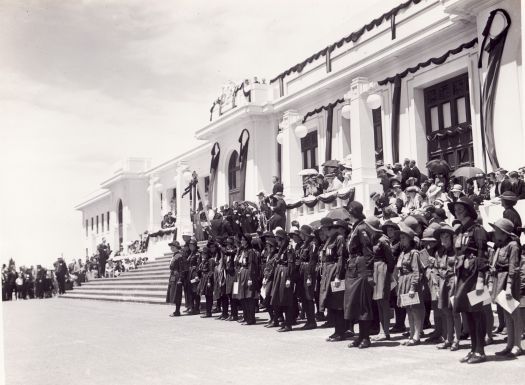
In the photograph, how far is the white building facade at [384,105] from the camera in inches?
638

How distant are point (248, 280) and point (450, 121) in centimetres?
931

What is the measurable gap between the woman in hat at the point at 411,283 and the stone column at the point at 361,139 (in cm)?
820

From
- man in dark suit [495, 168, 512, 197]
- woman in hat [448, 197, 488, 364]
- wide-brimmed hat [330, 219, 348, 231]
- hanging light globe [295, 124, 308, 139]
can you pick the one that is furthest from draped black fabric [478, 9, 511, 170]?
woman in hat [448, 197, 488, 364]

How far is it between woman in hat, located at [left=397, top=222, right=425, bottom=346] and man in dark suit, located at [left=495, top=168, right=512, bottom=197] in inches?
139

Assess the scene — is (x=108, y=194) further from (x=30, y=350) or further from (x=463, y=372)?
(x=463, y=372)

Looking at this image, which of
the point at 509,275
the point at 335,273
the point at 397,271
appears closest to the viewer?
the point at 509,275

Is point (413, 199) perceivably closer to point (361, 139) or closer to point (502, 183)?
point (502, 183)

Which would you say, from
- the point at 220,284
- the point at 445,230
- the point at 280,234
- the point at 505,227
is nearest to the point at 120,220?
the point at 220,284

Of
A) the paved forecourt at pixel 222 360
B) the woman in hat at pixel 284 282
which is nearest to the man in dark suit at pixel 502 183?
the paved forecourt at pixel 222 360

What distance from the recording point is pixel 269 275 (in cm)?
1282

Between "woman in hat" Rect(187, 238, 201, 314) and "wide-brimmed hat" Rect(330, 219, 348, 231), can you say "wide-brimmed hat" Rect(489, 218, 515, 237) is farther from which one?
"woman in hat" Rect(187, 238, 201, 314)

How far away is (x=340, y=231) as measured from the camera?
10453 millimetres

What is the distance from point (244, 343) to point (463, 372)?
428 cm

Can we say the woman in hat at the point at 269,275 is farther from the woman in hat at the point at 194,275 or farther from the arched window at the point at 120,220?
the arched window at the point at 120,220
